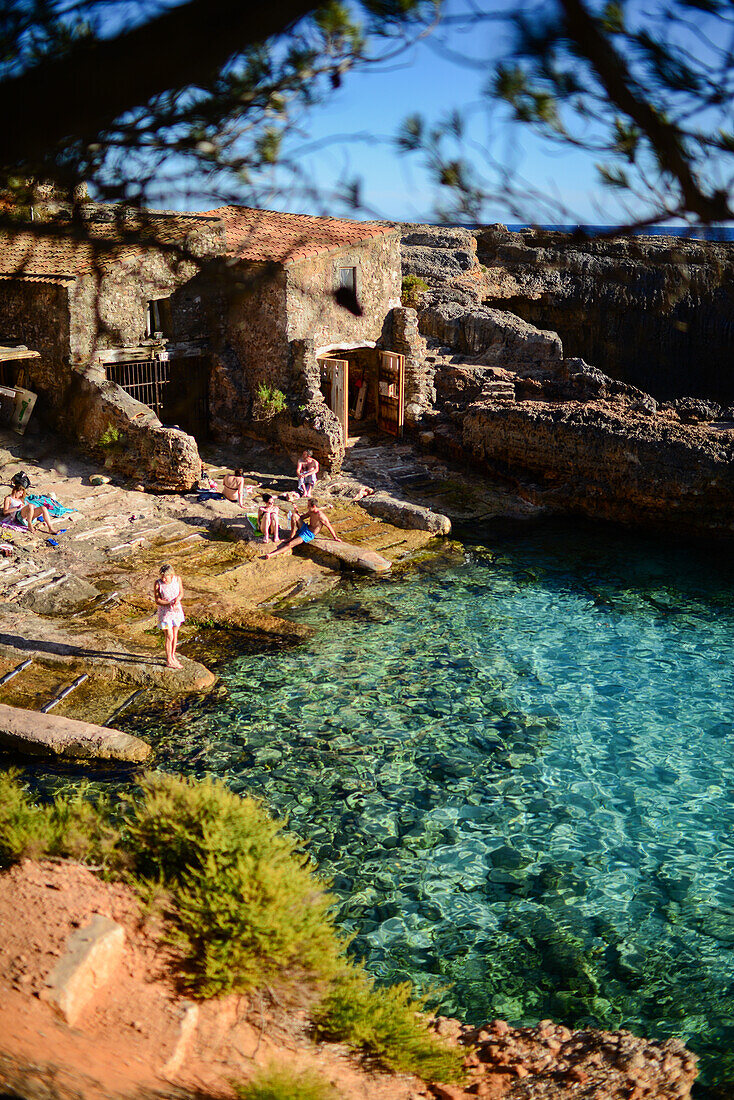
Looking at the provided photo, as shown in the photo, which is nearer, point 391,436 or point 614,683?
point 614,683

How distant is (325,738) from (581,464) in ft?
33.2

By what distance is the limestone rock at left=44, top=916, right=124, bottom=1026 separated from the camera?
18.2 feet

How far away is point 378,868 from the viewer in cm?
813

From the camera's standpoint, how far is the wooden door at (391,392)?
70.0 ft

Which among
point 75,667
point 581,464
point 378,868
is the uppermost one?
point 581,464

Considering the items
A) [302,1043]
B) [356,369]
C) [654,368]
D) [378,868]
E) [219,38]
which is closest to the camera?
[219,38]

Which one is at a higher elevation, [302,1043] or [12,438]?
[12,438]

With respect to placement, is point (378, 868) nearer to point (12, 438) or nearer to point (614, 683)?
point (614, 683)

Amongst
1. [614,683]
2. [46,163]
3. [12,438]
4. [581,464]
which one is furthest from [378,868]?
[12,438]

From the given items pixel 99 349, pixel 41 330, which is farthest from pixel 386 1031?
pixel 41 330

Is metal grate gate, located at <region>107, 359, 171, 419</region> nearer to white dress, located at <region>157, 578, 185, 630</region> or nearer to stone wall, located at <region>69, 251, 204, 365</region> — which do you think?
stone wall, located at <region>69, 251, 204, 365</region>

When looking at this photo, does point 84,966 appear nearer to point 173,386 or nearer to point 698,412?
point 698,412

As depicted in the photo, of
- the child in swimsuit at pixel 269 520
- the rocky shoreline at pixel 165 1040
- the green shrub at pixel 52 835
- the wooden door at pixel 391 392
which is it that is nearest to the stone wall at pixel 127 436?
the child in swimsuit at pixel 269 520

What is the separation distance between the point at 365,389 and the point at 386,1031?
1894 centimetres
